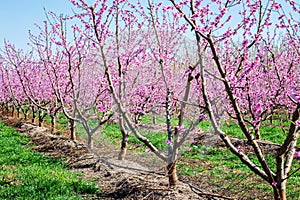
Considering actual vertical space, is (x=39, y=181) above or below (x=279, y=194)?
below

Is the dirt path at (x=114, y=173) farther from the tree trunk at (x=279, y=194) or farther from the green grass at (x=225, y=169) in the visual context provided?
the green grass at (x=225, y=169)

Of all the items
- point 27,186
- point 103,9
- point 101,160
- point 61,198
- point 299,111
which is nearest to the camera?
point 299,111

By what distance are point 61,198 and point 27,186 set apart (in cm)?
110

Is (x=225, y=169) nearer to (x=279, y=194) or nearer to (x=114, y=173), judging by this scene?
(x=114, y=173)

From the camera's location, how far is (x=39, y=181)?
677cm

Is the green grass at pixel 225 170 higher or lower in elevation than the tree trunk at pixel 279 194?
lower

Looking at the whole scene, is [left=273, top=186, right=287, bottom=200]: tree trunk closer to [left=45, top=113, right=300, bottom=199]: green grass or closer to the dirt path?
the dirt path

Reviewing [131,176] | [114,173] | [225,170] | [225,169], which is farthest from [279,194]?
[225,169]

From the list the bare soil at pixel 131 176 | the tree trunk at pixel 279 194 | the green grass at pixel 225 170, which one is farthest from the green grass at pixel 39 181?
the tree trunk at pixel 279 194

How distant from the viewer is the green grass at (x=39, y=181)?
6.06 meters

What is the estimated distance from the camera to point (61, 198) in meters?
5.72

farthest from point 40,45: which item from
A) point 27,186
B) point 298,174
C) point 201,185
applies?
point 298,174

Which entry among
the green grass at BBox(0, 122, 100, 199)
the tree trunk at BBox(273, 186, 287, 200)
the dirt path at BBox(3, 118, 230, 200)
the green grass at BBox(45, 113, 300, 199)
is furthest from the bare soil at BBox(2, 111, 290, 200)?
the tree trunk at BBox(273, 186, 287, 200)

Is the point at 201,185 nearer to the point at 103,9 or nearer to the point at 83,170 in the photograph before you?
the point at 83,170
